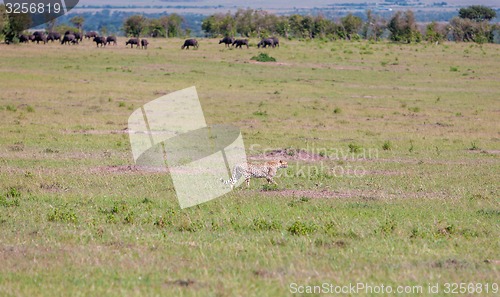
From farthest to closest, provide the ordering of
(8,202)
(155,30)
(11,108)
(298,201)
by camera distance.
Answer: (155,30) < (11,108) < (298,201) < (8,202)

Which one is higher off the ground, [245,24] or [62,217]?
[62,217]

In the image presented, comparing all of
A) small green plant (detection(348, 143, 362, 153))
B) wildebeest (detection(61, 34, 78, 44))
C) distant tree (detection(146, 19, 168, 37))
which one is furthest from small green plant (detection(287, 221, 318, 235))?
distant tree (detection(146, 19, 168, 37))

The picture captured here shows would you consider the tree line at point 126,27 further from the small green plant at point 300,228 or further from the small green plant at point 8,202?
the small green plant at point 300,228

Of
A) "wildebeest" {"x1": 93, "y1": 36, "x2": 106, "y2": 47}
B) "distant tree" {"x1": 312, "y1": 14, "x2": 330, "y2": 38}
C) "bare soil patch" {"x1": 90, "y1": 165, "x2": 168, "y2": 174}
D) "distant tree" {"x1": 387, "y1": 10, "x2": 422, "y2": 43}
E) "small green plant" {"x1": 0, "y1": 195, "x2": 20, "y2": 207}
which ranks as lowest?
"distant tree" {"x1": 312, "y1": 14, "x2": 330, "y2": 38}

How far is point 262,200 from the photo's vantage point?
12664 mm

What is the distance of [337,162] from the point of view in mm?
17781

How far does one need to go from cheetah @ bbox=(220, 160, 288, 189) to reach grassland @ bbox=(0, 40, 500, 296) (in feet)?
0.68

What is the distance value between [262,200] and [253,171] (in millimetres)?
1260

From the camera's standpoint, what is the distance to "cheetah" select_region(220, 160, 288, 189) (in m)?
13.7

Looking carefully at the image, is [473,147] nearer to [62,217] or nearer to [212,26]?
[62,217]

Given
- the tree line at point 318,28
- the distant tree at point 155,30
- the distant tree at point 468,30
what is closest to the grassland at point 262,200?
the tree line at point 318,28

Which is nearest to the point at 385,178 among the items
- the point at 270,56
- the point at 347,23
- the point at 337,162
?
the point at 337,162

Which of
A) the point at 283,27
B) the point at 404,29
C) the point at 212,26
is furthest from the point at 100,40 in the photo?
the point at 283,27

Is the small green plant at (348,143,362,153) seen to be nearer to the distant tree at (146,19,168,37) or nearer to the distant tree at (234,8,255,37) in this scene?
the distant tree at (146,19,168,37)
